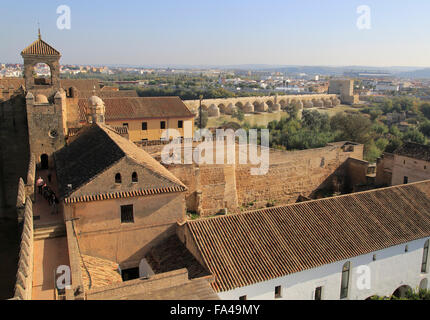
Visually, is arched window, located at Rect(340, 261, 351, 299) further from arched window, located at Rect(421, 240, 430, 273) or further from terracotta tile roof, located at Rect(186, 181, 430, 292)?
arched window, located at Rect(421, 240, 430, 273)

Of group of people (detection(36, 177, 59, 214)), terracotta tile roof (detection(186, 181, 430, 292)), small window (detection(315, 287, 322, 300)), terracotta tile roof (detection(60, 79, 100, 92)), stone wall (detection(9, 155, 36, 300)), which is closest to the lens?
stone wall (detection(9, 155, 36, 300))

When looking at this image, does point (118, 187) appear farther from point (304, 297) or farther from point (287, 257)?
point (304, 297)

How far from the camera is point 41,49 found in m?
18.3

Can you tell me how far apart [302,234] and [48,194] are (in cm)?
955

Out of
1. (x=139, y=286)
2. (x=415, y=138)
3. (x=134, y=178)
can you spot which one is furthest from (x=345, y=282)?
(x=415, y=138)

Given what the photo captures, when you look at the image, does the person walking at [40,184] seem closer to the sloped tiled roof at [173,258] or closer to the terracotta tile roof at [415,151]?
the sloped tiled roof at [173,258]

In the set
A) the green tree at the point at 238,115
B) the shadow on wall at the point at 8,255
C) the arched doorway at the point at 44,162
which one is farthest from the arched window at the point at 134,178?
the green tree at the point at 238,115

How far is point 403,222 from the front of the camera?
1445cm

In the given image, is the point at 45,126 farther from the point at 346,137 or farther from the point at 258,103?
the point at 258,103

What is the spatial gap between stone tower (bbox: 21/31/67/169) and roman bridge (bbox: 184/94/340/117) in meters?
39.6

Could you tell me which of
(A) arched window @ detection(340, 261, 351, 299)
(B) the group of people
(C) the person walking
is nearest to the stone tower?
(B) the group of people

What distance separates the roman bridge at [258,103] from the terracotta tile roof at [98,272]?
152 ft

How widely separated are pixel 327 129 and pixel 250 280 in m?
31.9

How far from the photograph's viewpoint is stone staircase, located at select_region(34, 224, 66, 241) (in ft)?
42.3
